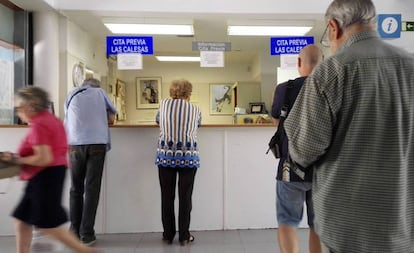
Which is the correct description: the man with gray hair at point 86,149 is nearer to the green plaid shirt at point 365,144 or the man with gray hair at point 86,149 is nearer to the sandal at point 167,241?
the sandal at point 167,241

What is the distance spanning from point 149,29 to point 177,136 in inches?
76.0

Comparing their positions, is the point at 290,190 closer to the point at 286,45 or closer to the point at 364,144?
the point at 364,144

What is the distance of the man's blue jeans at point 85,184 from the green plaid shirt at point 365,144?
230 cm

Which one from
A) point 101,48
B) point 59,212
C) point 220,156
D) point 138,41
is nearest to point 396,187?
point 59,212

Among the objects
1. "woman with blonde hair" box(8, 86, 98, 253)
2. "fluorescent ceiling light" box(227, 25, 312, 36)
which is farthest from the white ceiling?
"woman with blonde hair" box(8, 86, 98, 253)

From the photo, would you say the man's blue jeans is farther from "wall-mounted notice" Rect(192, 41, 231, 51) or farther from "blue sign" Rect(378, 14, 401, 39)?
"blue sign" Rect(378, 14, 401, 39)

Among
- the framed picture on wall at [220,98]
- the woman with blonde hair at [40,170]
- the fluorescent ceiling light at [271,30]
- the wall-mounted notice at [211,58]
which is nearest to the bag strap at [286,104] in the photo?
the woman with blonde hair at [40,170]

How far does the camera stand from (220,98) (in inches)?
320

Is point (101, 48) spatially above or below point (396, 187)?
above

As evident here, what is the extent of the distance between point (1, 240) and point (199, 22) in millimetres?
2956

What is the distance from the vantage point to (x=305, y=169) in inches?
48.0

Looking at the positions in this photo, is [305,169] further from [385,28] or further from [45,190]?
[385,28]

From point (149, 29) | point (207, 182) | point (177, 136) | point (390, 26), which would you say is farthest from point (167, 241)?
point (390, 26)

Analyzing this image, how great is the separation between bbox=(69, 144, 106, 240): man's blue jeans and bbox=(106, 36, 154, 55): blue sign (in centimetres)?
150
